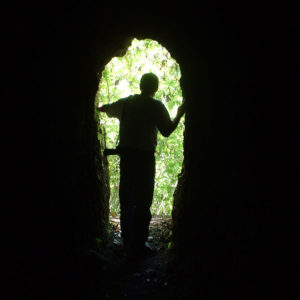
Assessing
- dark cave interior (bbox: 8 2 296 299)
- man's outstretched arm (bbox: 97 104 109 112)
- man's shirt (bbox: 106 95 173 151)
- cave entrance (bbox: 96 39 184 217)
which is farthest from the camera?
cave entrance (bbox: 96 39 184 217)

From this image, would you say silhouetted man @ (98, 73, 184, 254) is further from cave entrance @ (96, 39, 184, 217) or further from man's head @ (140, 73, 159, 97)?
cave entrance @ (96, 39, 184, 217)

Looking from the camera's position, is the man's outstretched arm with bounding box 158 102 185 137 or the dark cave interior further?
the man's outstretched arm with bounding box 158 102 185 137

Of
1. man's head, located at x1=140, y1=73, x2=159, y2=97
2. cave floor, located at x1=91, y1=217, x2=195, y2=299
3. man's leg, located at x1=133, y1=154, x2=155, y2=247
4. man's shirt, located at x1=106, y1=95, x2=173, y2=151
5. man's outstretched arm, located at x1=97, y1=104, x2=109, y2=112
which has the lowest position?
cave floor, located at x1=91, y1=217, x2=195, y2=299

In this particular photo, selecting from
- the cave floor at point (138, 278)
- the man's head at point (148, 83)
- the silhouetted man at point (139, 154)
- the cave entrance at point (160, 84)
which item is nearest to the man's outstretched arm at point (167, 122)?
the silhouetted man at point (139, 154)

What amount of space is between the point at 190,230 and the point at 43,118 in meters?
2.16

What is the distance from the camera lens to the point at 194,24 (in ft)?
10.6

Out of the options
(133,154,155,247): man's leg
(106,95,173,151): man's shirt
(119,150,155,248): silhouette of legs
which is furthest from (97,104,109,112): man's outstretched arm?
(133,154,155,247): man's leg

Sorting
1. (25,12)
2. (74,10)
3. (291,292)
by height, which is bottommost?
(291,292)

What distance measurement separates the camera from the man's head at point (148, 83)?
12.4 feet

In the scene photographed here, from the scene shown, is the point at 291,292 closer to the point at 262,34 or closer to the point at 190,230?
the point at 190,230

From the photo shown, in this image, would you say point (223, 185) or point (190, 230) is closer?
point (223, 185)

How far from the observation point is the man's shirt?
3.69 metres

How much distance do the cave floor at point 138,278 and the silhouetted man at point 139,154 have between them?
251mm

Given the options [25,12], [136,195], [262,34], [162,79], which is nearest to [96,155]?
[136,195]
